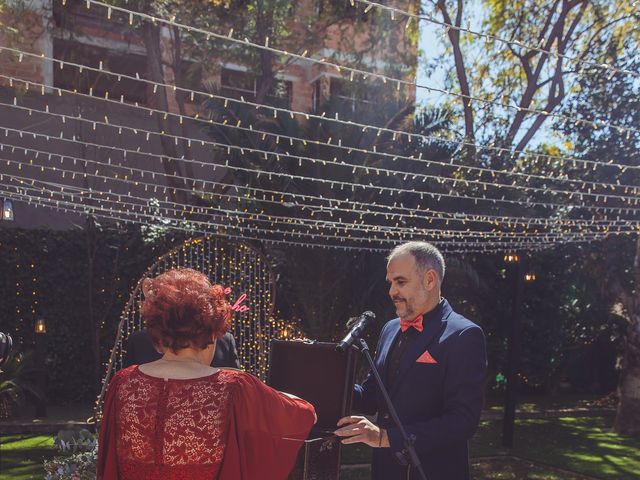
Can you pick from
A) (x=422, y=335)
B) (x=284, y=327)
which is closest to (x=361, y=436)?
(x=422, y=335)

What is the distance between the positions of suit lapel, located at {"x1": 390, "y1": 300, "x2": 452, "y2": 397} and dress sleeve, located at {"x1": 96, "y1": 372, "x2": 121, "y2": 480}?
1153mm

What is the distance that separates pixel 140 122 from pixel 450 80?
5.96 meters

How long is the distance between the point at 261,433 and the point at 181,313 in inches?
18.8

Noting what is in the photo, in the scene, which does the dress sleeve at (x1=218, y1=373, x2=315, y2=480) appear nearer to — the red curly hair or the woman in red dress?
the woman in red dress

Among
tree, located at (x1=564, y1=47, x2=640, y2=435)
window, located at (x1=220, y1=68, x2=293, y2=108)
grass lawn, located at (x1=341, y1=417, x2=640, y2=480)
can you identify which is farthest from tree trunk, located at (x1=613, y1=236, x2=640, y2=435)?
window, located at (x1=220, y1=68, x2=293, y2=108)

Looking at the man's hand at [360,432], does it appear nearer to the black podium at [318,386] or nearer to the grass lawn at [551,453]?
the black podium at [318,386]

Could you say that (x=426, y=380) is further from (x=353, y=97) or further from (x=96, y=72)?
(x=96, y=72)

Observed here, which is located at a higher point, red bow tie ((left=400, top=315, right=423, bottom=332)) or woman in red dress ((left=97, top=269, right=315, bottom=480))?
red bow tie ((left=400, top=315, right=423, bottom=332))

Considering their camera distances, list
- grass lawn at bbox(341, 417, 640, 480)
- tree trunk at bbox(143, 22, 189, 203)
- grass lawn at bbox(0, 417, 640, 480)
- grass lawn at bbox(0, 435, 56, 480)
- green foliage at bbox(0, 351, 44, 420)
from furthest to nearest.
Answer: tree trunk at bbox(143, 22, 189, 203) < green foliage at bbox(0, 351, 44, 420) < grass lawn at bbox(341, 417, 640, 480) < grass lawn at bbox(0, 417, 640, 480) < grass lawn at bbox(0, 435, 56, 480)

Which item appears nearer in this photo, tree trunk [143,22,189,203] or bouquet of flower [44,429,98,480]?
bouquet of flower [44,429,98,480]

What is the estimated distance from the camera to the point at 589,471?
7695 millimetres

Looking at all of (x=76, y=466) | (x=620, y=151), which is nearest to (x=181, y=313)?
(x=76, y=466)

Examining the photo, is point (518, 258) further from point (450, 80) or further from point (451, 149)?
point (450, 80)

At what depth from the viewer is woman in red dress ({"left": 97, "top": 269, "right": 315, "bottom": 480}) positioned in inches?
92.8
